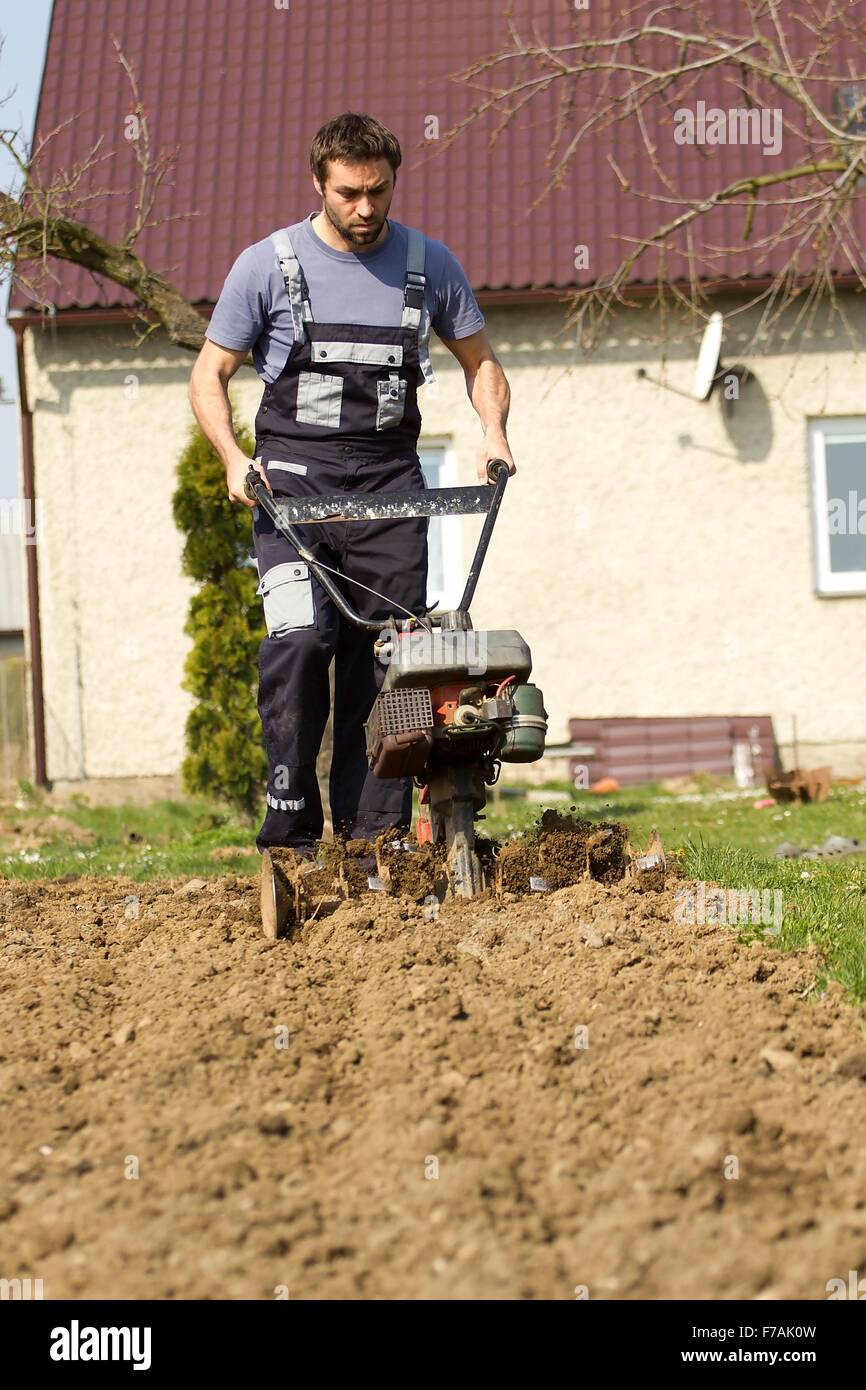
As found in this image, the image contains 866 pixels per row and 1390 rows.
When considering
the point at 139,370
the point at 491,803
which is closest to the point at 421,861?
the point at 491,803

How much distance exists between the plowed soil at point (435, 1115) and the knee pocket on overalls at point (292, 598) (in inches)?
36.5

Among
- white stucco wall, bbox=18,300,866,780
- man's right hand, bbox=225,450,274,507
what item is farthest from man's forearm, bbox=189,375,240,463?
white stucco wall, bbox=18,300,866,780

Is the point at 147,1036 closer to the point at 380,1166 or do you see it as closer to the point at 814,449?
the point at 380,1166

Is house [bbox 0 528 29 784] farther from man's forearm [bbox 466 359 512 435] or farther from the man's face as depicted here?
the man's face

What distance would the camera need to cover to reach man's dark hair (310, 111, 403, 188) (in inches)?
171

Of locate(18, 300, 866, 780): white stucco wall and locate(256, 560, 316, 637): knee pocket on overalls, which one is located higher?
locate(18, 300, 866, 780): white stucco wall

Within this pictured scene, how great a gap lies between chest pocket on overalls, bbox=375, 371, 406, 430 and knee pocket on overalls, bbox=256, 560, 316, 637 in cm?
56

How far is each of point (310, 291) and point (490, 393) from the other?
65 centimetres

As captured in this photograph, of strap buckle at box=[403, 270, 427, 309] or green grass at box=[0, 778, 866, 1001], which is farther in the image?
strap buckle at box=[403, 270, 427, 309]

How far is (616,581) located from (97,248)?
208 inches

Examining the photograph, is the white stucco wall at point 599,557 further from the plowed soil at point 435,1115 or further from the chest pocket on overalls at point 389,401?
the plowed soil at point 435,1115

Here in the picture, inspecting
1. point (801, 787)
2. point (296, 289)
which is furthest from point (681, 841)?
point (801, 787)

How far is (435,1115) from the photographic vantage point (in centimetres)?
251

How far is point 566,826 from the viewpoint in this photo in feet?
14.6
